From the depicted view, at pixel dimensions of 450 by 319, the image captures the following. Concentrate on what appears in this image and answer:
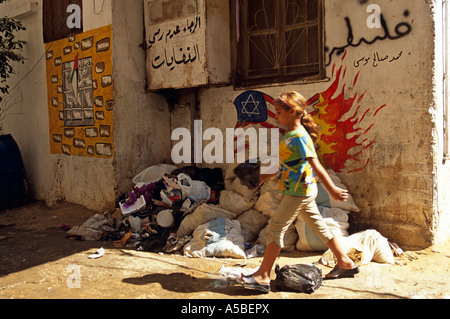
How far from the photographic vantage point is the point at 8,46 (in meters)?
6.52

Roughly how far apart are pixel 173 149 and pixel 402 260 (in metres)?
3.58

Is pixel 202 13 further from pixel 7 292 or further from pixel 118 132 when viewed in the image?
pixel 7 292

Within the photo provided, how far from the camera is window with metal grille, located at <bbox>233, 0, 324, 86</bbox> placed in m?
4.44

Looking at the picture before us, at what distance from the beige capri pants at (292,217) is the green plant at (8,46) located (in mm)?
5915

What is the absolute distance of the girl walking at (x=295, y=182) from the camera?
103 inches

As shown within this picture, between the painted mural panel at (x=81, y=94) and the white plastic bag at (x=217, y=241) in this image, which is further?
the painted mural panel at (x=81, y=94)

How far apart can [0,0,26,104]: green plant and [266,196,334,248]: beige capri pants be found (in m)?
5.92

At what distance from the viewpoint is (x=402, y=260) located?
134 inches

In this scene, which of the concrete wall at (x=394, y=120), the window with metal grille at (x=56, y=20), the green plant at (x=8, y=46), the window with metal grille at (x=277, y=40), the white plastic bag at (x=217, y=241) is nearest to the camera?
the concrete wall at (x=394, y=120)

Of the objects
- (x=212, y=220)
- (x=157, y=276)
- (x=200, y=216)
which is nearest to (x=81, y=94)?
(x=200, y=216)

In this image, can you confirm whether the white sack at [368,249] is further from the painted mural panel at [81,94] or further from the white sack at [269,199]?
the painted mural panel at [81,94]
